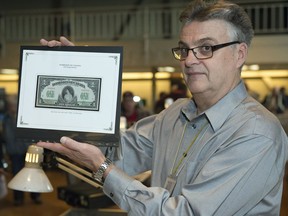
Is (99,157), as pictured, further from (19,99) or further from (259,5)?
(259,5)

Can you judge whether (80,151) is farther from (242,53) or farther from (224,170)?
(242,53)

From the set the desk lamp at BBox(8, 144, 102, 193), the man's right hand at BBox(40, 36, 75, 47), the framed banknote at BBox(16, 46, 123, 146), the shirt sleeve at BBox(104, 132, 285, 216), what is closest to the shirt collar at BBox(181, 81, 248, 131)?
the shirt sleeve at BBox(104, 132, 285, 216)

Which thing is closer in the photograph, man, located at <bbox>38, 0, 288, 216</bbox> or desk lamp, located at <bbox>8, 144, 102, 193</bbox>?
man, located at <bbox>38, 0, 288, 216</bbox>

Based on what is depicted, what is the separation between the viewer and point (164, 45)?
953cm

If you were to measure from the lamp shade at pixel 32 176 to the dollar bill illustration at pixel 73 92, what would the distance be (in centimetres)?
16

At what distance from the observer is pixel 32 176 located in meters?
1.56

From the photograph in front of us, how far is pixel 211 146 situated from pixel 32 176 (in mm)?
611

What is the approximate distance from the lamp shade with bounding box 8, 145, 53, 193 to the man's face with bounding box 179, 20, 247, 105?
0.57m

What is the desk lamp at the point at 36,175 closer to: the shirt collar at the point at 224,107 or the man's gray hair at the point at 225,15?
the shirt collar at the point at 224,107

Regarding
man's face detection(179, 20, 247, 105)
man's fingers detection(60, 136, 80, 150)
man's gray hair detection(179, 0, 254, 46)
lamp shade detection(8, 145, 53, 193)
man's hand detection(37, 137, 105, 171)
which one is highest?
man's gray hair detection(179, 0, 254, 46)

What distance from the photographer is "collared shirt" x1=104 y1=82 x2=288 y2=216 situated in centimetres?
133

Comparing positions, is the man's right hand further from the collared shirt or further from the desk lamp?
the collared shirt

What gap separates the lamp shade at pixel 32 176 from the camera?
1539 mm

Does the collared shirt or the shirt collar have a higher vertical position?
the shirt collar
